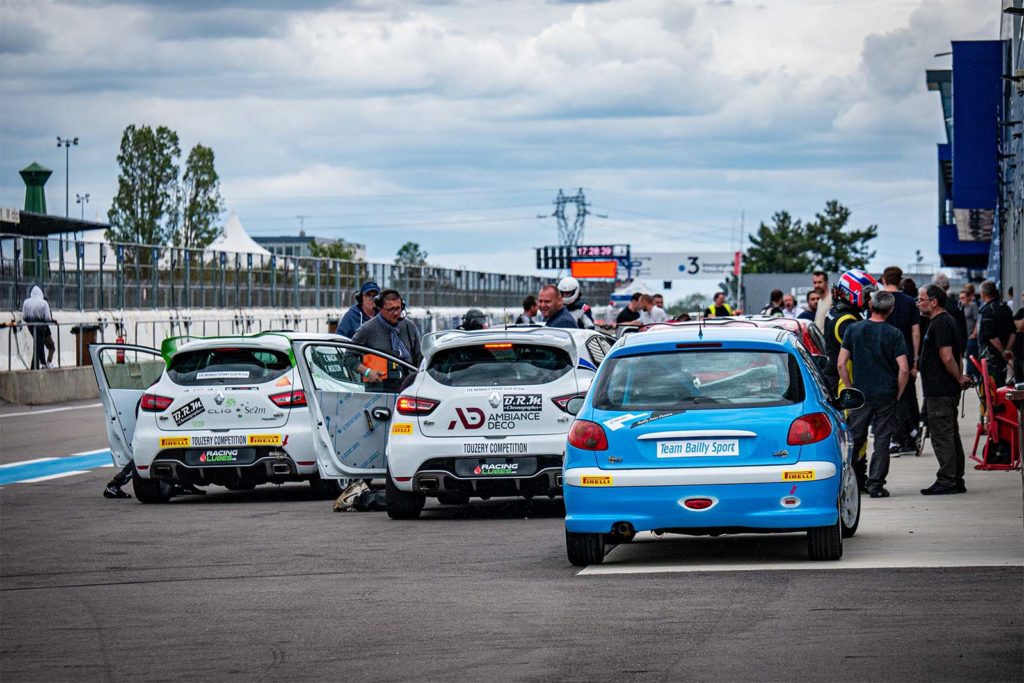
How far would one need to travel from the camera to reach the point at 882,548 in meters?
11.2

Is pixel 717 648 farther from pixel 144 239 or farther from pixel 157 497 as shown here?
pixel 144 239

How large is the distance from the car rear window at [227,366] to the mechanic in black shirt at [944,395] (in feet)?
18.2

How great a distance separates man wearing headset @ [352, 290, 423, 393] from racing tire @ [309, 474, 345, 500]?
1.32 metres

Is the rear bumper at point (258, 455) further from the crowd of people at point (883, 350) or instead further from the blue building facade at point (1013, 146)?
the blue building facade at point (1013, 146)

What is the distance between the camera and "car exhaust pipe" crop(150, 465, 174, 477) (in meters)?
15.6

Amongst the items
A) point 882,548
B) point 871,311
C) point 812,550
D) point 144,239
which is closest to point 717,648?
point 812,550

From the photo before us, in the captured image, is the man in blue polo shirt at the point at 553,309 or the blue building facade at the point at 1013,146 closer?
the man in blue polo shirt at the point at 553,309

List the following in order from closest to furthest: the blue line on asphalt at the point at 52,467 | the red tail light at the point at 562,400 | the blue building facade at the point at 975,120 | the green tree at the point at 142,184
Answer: the red tail light at the point at 562,400
the blue line on asphalt at the point at 52,467
the blue building facade at the point at 975,120
the green tree at the point at 142,184

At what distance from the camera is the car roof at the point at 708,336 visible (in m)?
10.8

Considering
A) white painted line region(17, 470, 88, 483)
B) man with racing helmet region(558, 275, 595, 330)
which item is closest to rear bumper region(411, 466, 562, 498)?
white painted line region(17, 470, 88, 483)

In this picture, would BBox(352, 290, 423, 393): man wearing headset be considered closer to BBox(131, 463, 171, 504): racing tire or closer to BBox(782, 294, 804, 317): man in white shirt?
BBox(131, 463, 171, 504): racing tire

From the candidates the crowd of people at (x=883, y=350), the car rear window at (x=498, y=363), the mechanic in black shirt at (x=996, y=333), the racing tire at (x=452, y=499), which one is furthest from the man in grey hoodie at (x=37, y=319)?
the car rear window at (x=498, y=363)

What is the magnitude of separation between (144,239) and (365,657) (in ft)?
333

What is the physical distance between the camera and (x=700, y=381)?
34.9 ft
